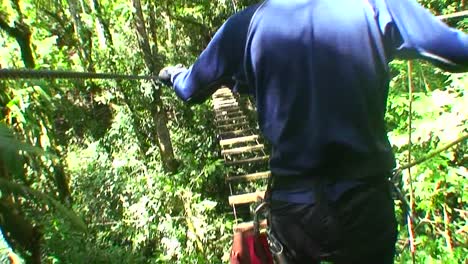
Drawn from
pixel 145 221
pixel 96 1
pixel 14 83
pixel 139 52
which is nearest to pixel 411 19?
pixel 14 83

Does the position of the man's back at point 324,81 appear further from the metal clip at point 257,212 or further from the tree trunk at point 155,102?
the tree trunk at point 155,102

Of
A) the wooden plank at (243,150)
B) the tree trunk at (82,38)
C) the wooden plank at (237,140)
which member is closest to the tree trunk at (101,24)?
the tree trunk at (82,38)

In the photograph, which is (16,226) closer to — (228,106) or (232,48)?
(232,48)

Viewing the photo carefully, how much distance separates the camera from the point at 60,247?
13.4 ft

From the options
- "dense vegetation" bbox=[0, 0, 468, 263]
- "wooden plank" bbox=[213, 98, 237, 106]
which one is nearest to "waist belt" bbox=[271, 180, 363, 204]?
"dense vegetation" bbox=[0, 0, 468, 263]

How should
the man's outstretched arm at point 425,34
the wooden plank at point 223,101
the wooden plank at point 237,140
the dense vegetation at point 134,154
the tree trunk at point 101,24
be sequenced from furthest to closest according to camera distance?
1. the wooden plank at point 223,101
2. the tree trunk at point 101,24
3. the wooden plank at point 237,140
4. the dense vegetation at point 134,154
5. the man's outstretched arm at point 425,34

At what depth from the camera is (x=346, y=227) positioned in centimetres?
99

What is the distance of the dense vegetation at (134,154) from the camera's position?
7.81ft

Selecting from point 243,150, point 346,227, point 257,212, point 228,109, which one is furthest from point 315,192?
point 228,109

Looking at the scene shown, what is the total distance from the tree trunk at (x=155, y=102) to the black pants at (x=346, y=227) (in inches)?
191

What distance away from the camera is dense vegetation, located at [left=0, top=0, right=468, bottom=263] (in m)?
2.38

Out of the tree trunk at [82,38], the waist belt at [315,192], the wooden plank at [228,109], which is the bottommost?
the waist belt at [315,192]

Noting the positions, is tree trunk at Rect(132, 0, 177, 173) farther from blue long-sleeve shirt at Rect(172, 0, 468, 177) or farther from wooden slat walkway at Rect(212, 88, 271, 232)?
blue long-sleeve shirt at Rect(172, 0, 468, 177)

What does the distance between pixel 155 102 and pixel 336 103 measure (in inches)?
202
